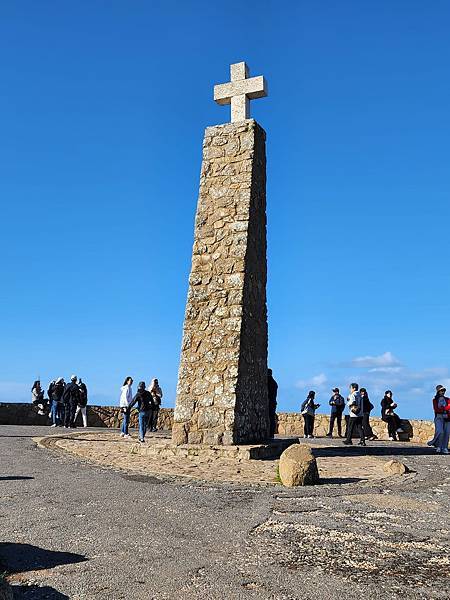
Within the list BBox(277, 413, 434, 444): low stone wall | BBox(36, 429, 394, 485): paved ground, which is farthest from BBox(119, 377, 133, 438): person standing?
BBox(277, 413, 434, 444): low stone wall

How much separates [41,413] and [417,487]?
60.1 feet

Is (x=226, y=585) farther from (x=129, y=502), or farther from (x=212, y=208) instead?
→ (x=212, y=208)

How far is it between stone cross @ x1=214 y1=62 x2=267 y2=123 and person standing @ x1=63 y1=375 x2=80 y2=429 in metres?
12.2

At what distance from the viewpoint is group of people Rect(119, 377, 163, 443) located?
45.5 feet

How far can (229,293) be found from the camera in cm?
1195

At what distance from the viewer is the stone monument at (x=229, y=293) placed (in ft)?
38.0

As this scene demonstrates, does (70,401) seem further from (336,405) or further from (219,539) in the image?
(219,539)

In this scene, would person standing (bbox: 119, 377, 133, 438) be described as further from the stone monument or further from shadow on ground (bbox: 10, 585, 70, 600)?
shadow on ground (bbox: 10, 585, 70, 600)

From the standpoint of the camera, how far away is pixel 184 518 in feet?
19.1

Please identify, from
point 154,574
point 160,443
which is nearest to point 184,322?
point 160,443

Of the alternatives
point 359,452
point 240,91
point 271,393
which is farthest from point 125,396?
point 240,91

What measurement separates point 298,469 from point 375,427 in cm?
1502

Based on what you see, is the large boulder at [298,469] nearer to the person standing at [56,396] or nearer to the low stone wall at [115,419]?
the low stone wall at [115,419]

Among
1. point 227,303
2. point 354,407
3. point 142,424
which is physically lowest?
point 142,424
